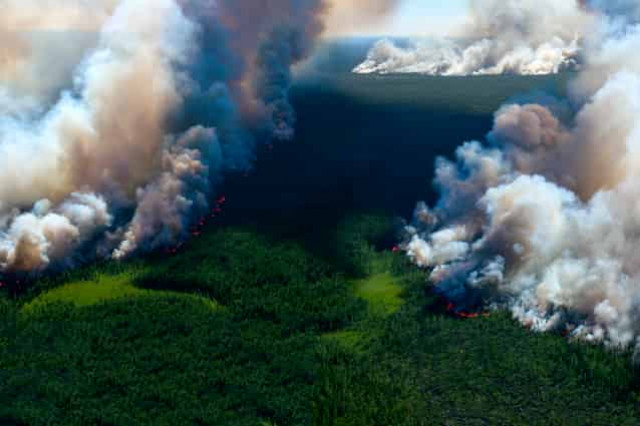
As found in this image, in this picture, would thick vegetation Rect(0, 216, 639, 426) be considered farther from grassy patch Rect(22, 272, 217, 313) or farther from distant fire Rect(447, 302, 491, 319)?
distant fire Rect(447, 302, 491, 319)

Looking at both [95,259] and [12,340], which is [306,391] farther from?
[95,259]

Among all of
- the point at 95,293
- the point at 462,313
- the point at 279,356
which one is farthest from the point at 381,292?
the point at 95,293

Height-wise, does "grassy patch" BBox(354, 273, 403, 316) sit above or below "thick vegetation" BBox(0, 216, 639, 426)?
above

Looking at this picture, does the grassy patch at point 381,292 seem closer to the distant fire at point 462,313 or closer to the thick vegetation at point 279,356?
the thick vegetation at point 279,356

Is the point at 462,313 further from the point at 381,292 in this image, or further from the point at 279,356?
the point at 279,356

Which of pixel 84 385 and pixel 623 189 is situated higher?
pixel 623 189

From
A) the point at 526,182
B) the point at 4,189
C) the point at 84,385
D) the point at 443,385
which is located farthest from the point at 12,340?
the point at 526,182

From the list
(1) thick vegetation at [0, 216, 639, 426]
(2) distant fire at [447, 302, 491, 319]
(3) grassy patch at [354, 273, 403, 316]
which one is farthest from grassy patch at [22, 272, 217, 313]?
(2) distant fire at [447, 302, 491, 319]

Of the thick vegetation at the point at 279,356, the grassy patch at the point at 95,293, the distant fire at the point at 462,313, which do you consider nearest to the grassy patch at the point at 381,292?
the thick vegetation at the point at 279,356
